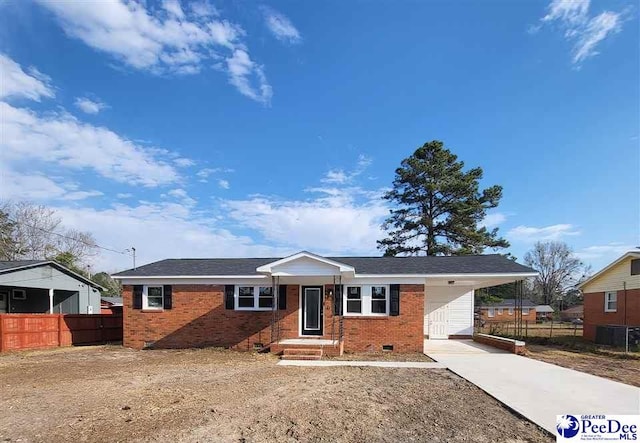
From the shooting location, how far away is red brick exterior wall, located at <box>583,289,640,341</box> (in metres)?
20.4

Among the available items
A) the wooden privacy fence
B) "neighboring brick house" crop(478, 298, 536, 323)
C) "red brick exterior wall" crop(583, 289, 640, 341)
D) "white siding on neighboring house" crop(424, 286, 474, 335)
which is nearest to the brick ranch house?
"white siding on neighboring house" crop(424, 286, 474, 335)

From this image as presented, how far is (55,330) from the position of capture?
61.7ft

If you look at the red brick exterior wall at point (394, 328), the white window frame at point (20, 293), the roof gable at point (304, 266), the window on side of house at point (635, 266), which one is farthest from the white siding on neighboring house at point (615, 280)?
the white window frame at point (20, 293)

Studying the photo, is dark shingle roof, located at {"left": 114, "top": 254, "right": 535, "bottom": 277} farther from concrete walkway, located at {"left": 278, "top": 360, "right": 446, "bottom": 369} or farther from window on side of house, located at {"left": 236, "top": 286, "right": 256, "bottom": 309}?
concrete walkway, located at {"left": 278, "top": 360, "right": 446, "bottom": 369}

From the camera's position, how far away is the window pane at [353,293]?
16.8 m

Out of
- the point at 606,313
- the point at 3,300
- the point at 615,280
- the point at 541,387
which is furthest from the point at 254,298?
the point at 606,313

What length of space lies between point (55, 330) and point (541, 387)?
62.4 feet

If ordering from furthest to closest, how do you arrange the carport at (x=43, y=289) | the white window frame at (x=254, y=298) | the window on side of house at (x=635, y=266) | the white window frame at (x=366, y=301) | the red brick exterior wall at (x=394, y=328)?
the carport at (x=43, y=289) < the window on side of house at (x=635, y=266) < the white window frame at (x=254, y=298) < the white window frame at (x=366, y=301) < the red brick exterior wall at (x=394, y=328)

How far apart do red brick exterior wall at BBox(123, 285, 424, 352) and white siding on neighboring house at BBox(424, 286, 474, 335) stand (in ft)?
16.4

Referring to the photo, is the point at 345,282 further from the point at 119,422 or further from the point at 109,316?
the point at 109,316

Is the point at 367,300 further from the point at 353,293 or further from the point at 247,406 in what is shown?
the point at 247,406

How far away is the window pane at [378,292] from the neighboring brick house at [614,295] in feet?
41.4

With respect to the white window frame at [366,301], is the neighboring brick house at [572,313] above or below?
below

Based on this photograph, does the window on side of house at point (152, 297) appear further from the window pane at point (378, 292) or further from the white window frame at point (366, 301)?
the window pane at point (378, 292)
